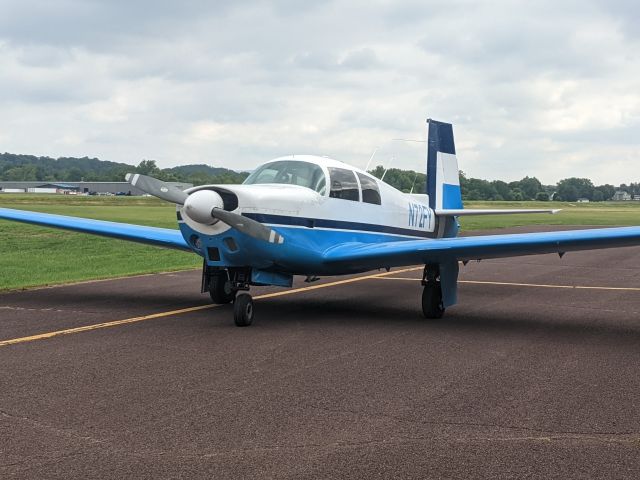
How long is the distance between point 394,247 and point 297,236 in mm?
1306

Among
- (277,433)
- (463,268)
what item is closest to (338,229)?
(277,433)

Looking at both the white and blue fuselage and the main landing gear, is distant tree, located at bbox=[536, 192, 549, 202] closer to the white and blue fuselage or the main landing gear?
the white and blue fuselage

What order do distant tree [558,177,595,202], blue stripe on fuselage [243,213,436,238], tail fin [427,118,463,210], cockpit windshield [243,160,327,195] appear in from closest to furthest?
1. blue stripe on fuselage [243,213,436,238]
2. cockpit windshield [243,160,327,195]
3. tail fin [427,118,463,210]
4. distant tree [558,177,595,202]

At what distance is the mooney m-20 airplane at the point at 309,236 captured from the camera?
350 inches

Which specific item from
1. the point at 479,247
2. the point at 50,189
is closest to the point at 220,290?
the point at 479,247

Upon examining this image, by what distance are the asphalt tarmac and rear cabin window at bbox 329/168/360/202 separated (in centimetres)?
168

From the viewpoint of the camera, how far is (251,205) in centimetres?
900

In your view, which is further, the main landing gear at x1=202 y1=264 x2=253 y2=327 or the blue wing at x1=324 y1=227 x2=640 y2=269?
the blue wing at x1=324 y1=227 x2=640 y2=269

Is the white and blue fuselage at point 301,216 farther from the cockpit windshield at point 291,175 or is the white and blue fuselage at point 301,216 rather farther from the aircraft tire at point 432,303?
the aircraft tire at point 432,303

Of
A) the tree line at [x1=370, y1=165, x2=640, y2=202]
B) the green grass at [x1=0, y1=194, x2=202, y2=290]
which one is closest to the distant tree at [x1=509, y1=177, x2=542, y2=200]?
the tree line at [x1=370, y1=165, x2=640, y2=202]

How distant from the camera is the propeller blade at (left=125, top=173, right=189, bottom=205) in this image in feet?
30.6

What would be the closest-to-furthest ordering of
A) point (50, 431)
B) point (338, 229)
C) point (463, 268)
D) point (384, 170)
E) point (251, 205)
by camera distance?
point (50, 431) < point (251, 205) < point (338, 229) < point (384, 170) < point (463, 268)

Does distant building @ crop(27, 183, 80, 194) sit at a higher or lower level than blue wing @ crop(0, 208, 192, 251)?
higher

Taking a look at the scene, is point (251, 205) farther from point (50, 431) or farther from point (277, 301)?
point (50, 431)
